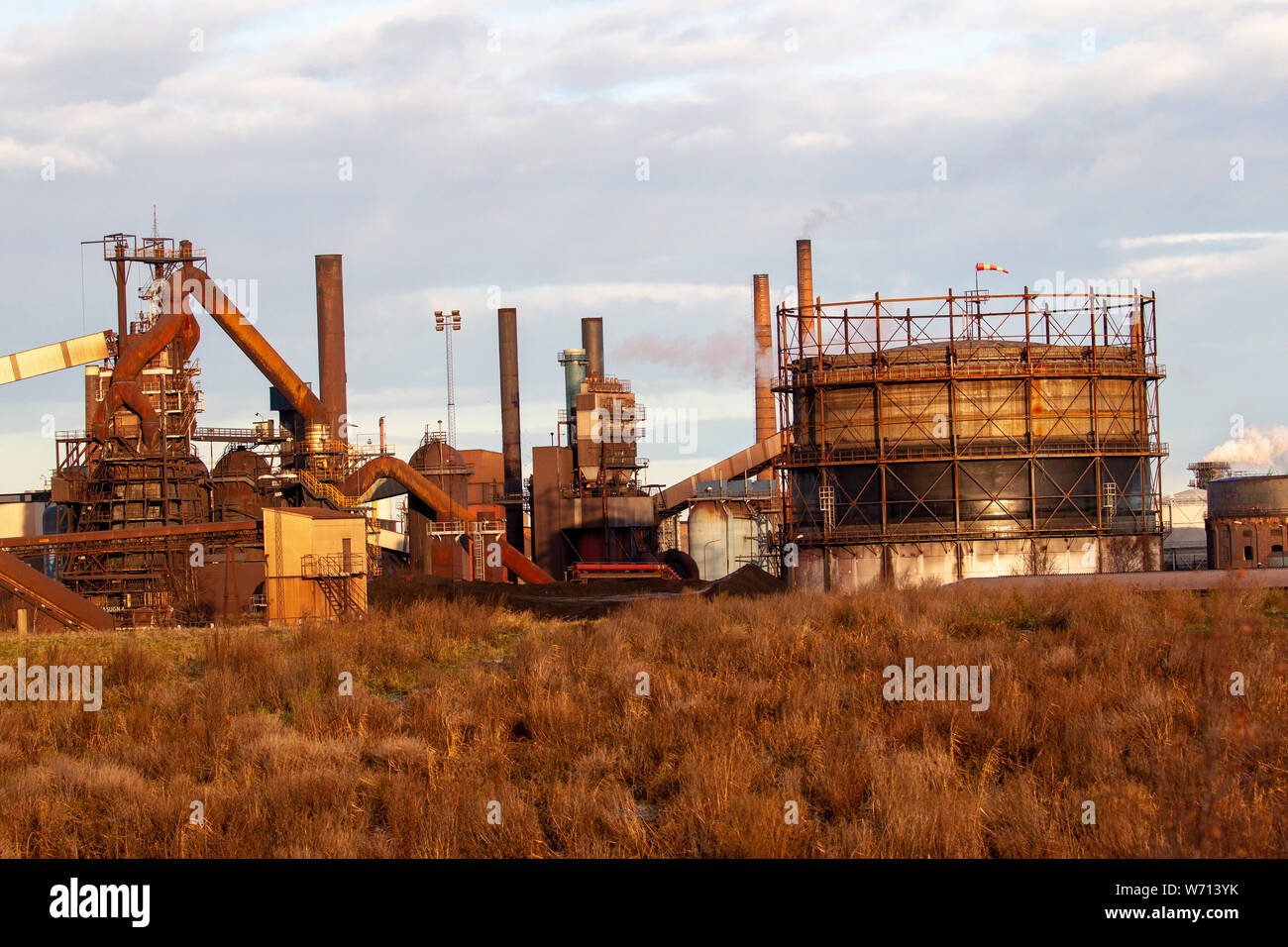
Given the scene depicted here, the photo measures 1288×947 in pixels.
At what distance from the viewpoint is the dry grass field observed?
299 inches

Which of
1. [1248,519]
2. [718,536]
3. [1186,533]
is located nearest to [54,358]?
[718,536]

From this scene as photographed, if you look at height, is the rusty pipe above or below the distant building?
above

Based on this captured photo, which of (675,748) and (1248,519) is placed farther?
(1248,519)

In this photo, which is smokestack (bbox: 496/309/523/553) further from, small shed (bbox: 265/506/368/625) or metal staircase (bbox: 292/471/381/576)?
small shed (bbox: 265/506/368/625)

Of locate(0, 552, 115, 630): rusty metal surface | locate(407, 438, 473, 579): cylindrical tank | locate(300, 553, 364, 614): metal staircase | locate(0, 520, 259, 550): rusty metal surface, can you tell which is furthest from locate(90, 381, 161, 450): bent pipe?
locate(0, 552, 115, 630): rusty metal surface

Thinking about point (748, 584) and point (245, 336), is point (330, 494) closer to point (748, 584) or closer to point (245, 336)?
point (245, 336)

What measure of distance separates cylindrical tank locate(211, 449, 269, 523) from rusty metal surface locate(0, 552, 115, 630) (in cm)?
2429

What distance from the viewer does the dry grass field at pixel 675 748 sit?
7582mm

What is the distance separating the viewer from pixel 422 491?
5228 centimetres

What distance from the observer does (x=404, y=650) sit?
45.8 ft

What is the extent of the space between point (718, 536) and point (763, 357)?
1180 cm

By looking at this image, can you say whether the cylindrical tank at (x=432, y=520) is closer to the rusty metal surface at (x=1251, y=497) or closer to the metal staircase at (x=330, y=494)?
the metal staircase at (x=330, y=494)
